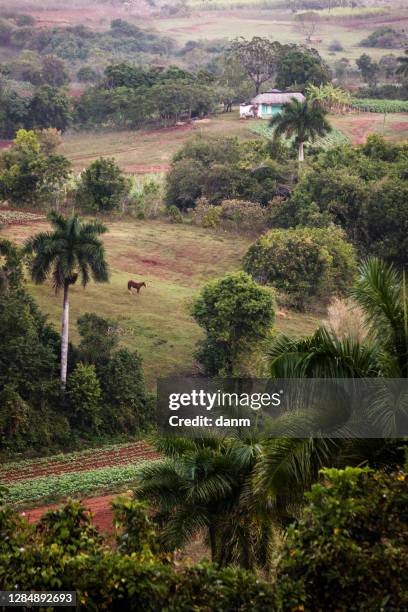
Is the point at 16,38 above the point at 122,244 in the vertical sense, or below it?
above

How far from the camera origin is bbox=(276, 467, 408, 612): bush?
807cm

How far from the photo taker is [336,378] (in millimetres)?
9852

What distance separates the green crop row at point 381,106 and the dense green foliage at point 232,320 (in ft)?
157

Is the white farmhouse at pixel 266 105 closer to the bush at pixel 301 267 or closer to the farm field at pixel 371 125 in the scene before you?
the farm field at pixel 371 125

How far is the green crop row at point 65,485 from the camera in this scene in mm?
21156

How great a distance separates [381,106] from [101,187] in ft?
114

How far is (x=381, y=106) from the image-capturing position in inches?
2916

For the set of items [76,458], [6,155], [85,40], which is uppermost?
[85,40]

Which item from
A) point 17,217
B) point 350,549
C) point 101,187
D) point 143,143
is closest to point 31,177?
point 17,217

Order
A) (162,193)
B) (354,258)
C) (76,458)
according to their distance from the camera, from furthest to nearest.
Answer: (162,193), (354,258), (76,458)

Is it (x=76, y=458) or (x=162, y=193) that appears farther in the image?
(x=162, y=193)

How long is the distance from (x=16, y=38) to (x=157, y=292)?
283 feet

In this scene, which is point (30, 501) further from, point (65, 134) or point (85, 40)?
point (85, 40)

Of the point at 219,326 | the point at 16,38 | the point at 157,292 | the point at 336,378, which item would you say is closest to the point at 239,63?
the point at 16,38
